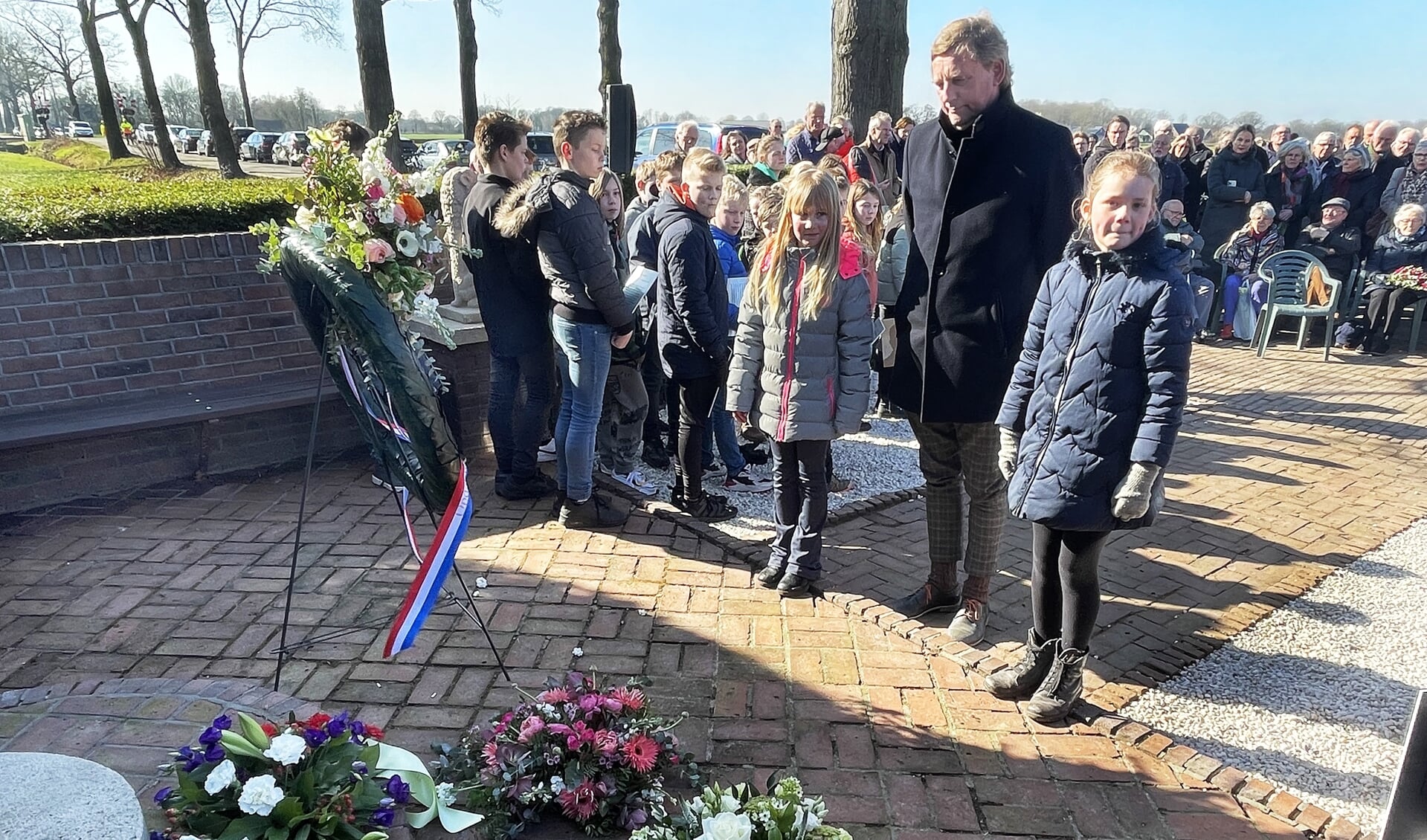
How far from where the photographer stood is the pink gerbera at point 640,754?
236 centimetres

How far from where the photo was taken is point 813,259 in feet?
11.1

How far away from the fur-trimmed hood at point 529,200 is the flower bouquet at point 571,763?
7.42ft

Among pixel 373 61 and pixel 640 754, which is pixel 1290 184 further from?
pixel 373 61

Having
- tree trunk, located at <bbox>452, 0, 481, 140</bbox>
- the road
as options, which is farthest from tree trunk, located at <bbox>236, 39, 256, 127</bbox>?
tree trunk, located at <bbox>452, 0, 481, 140</bbox>

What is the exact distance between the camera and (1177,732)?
286 cm

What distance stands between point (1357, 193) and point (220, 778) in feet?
34.8

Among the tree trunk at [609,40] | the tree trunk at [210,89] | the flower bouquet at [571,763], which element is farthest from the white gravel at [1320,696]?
the tree trunk at [210,89]

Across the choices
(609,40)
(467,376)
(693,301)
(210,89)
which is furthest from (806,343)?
(210,89)

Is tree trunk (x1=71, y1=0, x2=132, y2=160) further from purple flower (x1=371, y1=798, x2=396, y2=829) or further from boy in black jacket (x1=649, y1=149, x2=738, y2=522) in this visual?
purple flower (x1=371, y1=798, x2=396, y2=829)

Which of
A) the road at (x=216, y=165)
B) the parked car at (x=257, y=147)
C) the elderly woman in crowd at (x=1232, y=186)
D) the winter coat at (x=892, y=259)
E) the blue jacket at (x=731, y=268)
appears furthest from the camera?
the parked car at (x=257, y=147)

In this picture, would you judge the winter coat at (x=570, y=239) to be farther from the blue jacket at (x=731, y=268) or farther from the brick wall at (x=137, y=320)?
the brick wall at (x=137, y=320)

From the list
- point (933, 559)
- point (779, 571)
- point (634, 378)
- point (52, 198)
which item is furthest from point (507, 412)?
point (52, 198)

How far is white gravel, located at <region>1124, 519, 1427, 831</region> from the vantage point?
2.68 m

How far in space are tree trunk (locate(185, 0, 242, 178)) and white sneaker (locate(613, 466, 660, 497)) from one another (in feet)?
45.8
